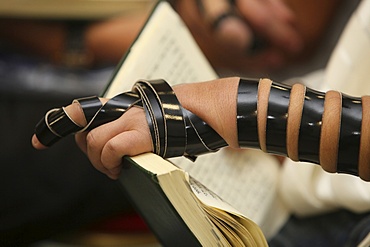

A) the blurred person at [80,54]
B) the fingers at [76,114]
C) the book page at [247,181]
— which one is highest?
the fingers at [76,114]

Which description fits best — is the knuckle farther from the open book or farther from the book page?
the book page

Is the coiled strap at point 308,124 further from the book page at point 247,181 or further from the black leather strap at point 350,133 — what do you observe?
the book page at point 247,181

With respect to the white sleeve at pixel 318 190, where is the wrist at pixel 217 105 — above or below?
above

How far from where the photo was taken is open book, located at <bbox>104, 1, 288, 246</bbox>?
42cm

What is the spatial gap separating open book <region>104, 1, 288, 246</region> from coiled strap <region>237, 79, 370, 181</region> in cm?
7

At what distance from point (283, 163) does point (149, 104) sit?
15.7 inches

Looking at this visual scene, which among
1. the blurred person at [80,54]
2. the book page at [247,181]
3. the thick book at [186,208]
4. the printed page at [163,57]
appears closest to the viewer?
the thick book at [186,208]

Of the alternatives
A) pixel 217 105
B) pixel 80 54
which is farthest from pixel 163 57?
pixel 80 54

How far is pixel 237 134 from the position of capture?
47cm

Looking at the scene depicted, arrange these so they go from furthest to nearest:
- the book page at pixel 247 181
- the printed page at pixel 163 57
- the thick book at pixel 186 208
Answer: the book page at pixel 247 181
the printed page at pixel 163 57
the thick book at pixel 186 208

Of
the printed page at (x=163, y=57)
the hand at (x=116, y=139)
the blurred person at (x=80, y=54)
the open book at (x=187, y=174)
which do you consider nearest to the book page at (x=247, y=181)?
the open book at (x=187, y=174)

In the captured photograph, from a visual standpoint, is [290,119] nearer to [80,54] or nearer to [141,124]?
[141,124]

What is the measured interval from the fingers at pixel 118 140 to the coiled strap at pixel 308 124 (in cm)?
8

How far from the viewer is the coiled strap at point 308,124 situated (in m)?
0.45
